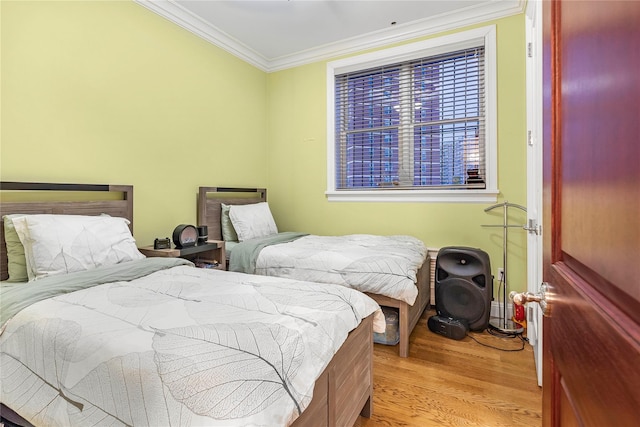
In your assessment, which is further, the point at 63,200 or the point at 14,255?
the point at 63,200

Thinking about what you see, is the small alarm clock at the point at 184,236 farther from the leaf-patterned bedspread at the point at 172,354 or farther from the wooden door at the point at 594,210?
the wooden door at the point at 594,210

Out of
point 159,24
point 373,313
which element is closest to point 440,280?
point 373,313

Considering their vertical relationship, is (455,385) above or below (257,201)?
below

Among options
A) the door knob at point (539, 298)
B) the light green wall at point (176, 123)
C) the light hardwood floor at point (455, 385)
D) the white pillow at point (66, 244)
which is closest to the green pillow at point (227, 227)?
the light green wall at point (176, 123)

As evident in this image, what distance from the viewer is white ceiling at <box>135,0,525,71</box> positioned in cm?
291

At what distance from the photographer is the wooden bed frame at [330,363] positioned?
3.88 feet

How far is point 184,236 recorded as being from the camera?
2.59 metres

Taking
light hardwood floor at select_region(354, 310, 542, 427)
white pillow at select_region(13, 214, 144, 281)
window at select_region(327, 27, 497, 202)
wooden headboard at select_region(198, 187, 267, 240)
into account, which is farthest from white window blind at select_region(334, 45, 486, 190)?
white pillow at select_region(13, 214, 144, 281)

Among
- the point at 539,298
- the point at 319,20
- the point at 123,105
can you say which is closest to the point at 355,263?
the point at 539,298

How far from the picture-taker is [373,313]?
1.67m

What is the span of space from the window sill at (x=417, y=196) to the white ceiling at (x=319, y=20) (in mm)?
1589

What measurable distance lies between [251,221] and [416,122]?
6.69 feet

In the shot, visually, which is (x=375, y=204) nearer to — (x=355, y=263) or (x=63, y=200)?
(x=355, y=263)

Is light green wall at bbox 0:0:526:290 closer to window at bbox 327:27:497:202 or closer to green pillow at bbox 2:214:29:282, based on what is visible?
window at bbox 327:27:497:202
